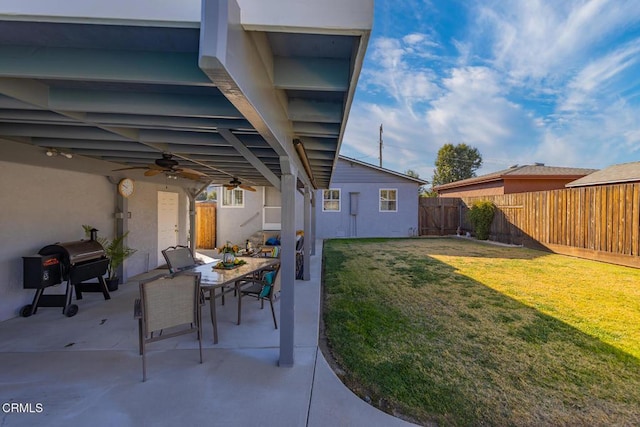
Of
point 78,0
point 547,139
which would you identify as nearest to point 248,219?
point 78,0

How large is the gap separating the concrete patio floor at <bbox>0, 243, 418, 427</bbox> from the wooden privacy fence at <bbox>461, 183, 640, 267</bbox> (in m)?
8.98

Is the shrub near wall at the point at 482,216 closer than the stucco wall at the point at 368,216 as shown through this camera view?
Yes

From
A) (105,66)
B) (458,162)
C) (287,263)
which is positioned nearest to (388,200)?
(287,263)

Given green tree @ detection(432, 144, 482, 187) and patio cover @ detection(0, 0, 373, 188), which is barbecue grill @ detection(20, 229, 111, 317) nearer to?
patio cover @ detection(0, 0, 373, 188)

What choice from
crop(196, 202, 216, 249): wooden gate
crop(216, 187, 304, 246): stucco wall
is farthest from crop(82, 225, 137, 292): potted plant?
crop(216, 187, 304, 246): stucco wall

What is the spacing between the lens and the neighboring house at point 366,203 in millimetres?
15492

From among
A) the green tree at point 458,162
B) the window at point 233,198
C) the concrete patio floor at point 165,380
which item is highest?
the green tree at point 458,162

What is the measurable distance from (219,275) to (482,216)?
13088 millimetres

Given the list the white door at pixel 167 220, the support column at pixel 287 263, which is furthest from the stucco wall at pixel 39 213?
the support column at pixel 287 263

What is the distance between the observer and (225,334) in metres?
3.80

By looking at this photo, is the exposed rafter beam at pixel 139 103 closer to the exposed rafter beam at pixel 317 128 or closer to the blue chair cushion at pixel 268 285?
the exposed rafter beam at pixel 317 128

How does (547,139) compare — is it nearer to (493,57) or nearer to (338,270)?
(493,57)

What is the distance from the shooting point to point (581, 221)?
9.05m

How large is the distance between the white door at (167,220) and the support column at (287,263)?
239 inches
